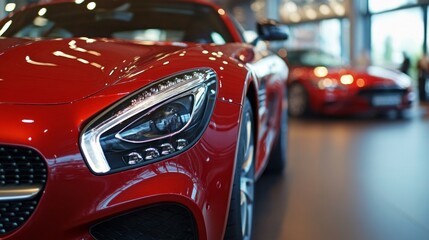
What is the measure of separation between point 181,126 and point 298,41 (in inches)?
720

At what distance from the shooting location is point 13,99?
5.05ft

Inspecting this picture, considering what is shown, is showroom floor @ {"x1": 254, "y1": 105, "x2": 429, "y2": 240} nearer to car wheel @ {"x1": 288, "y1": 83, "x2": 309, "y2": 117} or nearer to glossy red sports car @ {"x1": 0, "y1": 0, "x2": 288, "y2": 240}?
glossy red sports car @ {"x1": 0, "y1": 0, "x2": 288, "y2": 240}

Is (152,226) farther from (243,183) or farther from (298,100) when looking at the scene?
(298,100)

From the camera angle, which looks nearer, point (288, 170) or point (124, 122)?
point (124, 122)

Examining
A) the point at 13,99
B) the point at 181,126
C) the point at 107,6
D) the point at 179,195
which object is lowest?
the point at 179,195

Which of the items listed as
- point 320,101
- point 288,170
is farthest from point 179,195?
point 320,101

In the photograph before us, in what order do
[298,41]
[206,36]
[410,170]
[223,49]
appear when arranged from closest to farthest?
[223,49] < [206,36] < [410,170] < [298,41]

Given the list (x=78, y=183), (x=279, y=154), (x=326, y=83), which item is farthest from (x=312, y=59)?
(x=78, y=183)

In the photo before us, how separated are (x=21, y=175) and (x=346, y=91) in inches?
253

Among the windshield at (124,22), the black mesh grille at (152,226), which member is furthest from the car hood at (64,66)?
the windshield at (124,22)

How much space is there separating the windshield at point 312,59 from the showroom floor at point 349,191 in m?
2.83

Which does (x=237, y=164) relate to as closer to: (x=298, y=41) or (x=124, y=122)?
(x=124, y=122)

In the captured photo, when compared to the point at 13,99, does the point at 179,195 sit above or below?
below

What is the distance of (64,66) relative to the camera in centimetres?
178
